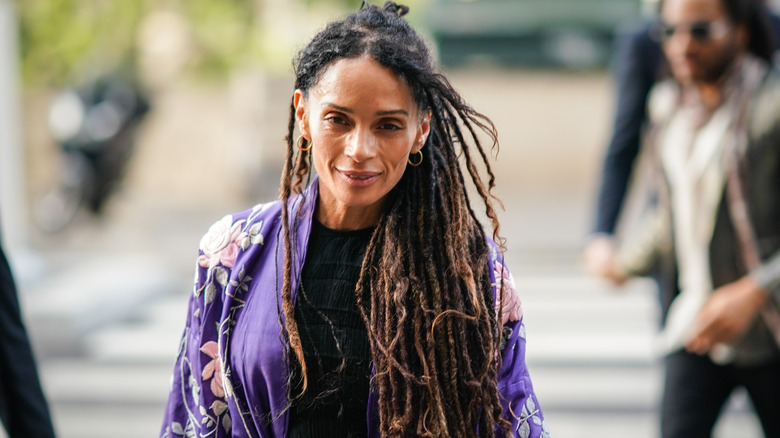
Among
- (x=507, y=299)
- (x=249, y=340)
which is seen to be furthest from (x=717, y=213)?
(x=249, y=340)

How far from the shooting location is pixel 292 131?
2.12 metres

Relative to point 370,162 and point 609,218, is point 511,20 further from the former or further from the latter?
point 370,162

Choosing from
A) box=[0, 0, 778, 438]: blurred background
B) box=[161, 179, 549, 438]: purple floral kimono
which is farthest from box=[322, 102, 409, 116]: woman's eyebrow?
box=[0, 0, 778, 438]: blurred background

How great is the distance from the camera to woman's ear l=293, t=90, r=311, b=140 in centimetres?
197

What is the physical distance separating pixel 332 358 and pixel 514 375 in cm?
35

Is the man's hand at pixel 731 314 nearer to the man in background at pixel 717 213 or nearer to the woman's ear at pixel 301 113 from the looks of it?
the man in background at pixel 717 213

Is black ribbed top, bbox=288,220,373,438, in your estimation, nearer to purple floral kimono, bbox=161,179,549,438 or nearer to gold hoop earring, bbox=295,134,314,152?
purple floral kimono, bbox=161,179,549,438

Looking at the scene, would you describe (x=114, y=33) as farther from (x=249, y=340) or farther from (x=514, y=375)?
(x=514, y=375)

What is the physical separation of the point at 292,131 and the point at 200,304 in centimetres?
41

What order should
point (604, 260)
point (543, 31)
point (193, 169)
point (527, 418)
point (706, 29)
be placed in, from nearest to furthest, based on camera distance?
1. point (527, 418)
2. point (706, 29)
3. point (604, 260)
4. point (543, 31)
5. point (193, 169)

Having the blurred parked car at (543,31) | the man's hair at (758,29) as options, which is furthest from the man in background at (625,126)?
the blurred parked car at (543,31)

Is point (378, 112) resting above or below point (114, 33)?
below

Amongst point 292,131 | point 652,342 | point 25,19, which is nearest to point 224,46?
point 25,19

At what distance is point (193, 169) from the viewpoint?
15.3 m
